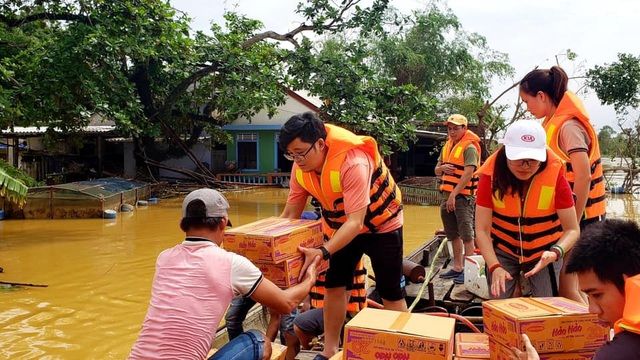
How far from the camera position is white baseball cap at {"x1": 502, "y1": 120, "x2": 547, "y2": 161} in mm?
2912

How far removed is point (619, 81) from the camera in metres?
19.4

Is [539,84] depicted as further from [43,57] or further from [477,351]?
[43,57]

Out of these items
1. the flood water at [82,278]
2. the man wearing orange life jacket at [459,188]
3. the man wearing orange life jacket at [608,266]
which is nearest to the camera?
the man wearing orange life jacket at [608,266]

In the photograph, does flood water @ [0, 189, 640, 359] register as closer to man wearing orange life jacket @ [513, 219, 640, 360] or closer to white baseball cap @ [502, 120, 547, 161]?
white baseball cap @ [502, 120, 547, 161]

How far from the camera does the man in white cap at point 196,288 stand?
7.84ft

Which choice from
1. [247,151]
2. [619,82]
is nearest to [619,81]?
[619,82]

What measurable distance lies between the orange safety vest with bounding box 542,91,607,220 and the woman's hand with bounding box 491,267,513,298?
746 mm

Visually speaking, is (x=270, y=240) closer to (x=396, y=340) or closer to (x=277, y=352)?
(x=277, y=352)

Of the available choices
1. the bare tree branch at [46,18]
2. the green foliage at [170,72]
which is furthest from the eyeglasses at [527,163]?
the bare tree branch at [46,18]

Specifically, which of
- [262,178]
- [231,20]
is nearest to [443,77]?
[262,178]

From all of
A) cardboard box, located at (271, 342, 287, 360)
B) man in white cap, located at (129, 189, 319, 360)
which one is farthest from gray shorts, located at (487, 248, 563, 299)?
man in white cap, located at (129, 189, 319, 360)

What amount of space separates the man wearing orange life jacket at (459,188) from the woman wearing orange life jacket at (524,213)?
94.4 inches

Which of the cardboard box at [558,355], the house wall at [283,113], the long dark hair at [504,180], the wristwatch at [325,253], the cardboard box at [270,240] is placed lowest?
the cardboard box at [558,355]

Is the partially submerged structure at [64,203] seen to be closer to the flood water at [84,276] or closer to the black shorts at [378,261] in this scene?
the flood water at [84,276]
